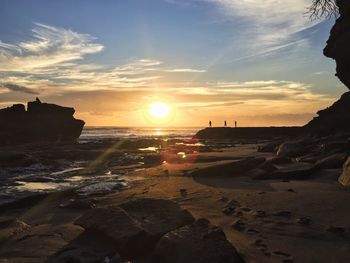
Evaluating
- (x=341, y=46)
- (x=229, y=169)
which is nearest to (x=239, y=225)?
(x=229, y=169)

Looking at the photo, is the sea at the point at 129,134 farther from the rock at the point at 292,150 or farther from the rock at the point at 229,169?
the rock at the point at 229,169

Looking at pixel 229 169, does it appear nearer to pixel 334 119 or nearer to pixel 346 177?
pixel 346 177

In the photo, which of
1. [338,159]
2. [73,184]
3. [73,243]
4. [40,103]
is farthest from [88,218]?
[40,103]

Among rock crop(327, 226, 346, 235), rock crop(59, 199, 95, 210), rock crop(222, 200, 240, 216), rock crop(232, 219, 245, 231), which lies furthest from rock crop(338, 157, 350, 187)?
rock crop(59, 199, 95, 210)

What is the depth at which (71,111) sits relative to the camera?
77.4 m

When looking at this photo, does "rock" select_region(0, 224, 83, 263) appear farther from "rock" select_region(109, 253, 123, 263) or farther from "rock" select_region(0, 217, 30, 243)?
"rock" select_region(109, 253, 123, 263)

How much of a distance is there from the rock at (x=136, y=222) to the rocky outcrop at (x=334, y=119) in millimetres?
23949

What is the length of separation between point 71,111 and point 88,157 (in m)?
53.8

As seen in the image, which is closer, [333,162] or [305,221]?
[305,221]

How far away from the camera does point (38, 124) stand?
6681cm

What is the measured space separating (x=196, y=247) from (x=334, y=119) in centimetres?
2840

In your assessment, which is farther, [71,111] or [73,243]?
[71,111]

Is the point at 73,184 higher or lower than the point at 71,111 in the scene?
lower

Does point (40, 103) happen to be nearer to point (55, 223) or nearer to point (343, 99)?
point (343, 99)
